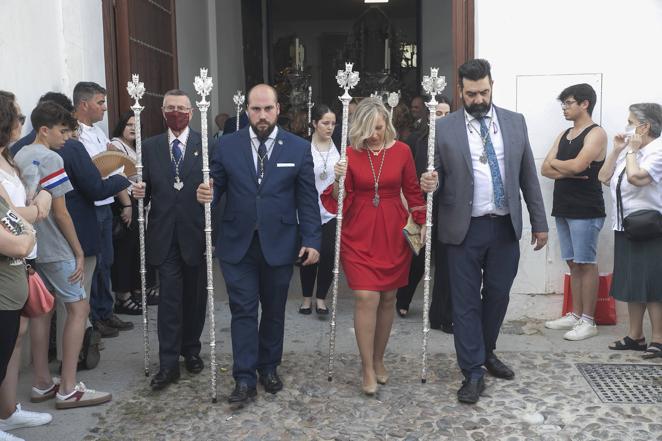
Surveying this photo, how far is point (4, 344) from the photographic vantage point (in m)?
3.48

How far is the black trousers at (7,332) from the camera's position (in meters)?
3.46

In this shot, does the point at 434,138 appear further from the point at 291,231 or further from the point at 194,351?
the point at 194,351

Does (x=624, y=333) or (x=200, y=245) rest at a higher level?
(x=200, y=245)

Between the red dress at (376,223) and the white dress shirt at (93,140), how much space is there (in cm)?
210

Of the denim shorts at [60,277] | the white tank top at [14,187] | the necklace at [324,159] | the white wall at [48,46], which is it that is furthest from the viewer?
the necklace at [324,159]

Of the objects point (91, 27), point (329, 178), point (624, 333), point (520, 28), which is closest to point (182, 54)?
point (91, 27)

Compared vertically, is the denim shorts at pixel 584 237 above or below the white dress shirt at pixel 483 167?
below

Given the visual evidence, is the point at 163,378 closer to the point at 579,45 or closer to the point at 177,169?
the point at 177,169

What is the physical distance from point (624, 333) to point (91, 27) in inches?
200

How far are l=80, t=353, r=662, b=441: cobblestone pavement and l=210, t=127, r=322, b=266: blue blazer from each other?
897 mm

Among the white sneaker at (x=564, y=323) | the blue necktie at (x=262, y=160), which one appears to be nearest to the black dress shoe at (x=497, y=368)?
the white sneaker at (x=564, y=323)

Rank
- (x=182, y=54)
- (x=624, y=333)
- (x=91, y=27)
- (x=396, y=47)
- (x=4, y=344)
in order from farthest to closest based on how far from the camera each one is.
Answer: (x=396, y=47)
(x=182, y=54)
(x=91, y=27)
(x=624, y=333)
(x=4, y=344)

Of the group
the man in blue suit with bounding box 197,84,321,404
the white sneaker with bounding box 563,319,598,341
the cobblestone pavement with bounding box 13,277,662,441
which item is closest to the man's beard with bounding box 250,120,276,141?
the man in blue suit with bounding box 197,84,321,404

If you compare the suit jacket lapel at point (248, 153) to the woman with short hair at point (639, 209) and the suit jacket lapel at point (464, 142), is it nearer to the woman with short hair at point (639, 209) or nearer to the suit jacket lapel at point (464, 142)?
the suit jacket lapel at point (464, 142)
